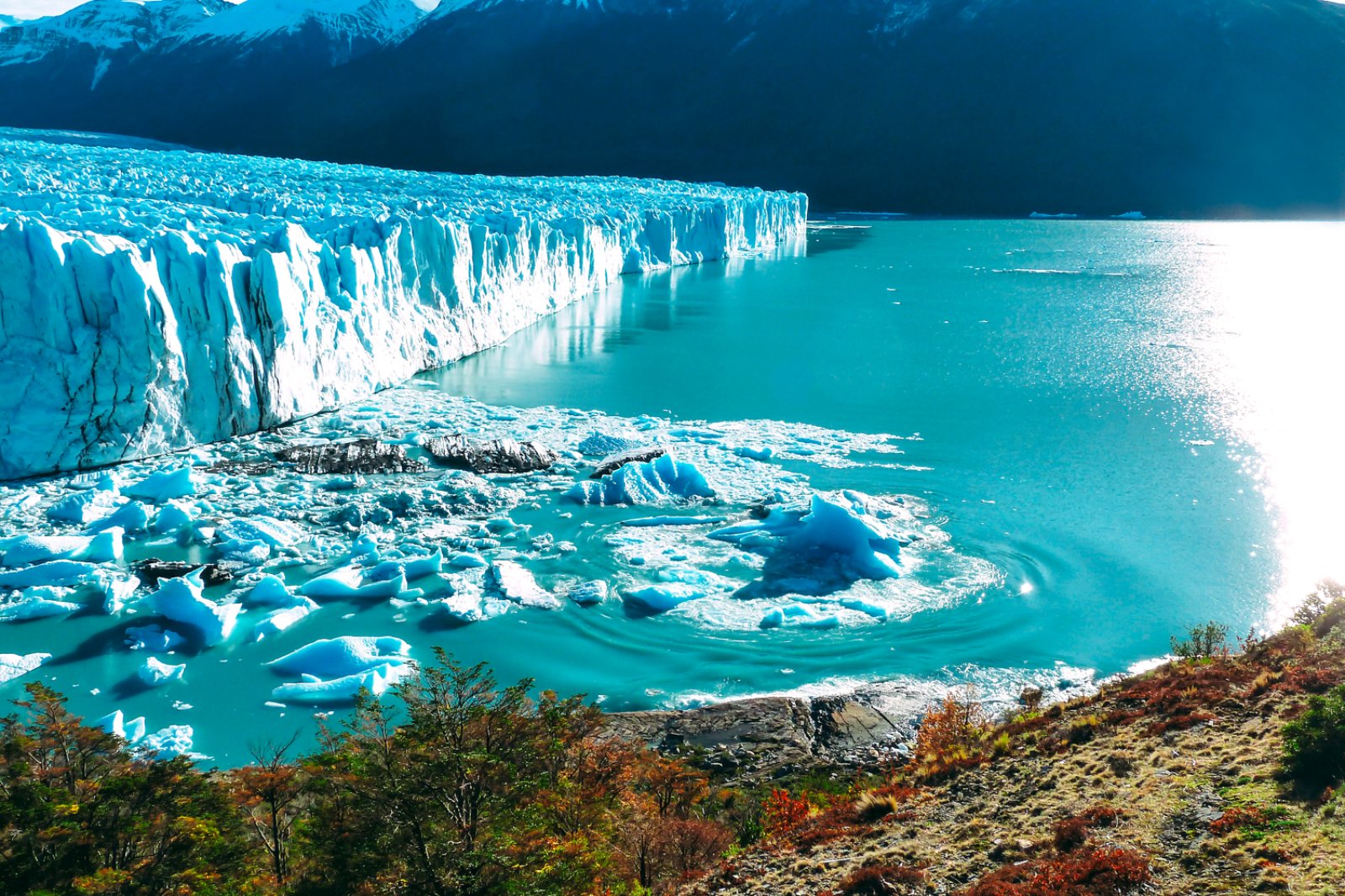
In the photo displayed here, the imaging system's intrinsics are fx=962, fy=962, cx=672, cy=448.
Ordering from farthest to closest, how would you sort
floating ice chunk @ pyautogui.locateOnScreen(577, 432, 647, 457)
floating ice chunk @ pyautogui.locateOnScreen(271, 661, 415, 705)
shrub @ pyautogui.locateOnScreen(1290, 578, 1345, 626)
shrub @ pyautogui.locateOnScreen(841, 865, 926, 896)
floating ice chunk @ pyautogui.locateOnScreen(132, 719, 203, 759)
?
floating ice chunk @ pyautogui.locateOnScreen(577, 432, 647, 457), shrub @ pyautogui.locateOnScreen(1290, 578, 1345, 626), floating ice chunk @ pyautogui.locateOnScreen(271, 661, 415, 705), floating ice chunk @ pyautogui.locateOnScreen(132, 719, 203, 759), shrub @ pyautogui.locateOnScreen(841, 865, 926, 896)

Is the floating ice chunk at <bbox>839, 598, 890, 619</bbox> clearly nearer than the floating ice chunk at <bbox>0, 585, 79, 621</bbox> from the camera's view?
No

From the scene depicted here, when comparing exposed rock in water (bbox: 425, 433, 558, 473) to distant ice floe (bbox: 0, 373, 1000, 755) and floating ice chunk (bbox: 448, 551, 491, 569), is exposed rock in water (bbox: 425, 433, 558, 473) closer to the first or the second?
distant ice floe (bbox: 0, 373, 1000, 755)


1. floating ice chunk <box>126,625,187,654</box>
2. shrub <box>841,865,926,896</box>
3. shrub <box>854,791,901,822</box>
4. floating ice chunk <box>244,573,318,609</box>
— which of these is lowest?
floating ice chunk <box>126,625,187,654</box>

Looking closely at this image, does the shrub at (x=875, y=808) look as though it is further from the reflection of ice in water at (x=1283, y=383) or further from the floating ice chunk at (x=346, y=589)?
the reflection of ice in water at (x=1283, y=383)

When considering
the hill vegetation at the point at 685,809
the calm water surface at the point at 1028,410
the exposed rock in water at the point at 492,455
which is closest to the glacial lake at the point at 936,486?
the calm water surface at the point at 1028,410

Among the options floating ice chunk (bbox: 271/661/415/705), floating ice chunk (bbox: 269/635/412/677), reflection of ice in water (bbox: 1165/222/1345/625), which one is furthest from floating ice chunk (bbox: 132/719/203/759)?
reflection of ice in water (bbox: 1165/222/1345/625)

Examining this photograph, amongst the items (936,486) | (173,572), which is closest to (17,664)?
(173,572)

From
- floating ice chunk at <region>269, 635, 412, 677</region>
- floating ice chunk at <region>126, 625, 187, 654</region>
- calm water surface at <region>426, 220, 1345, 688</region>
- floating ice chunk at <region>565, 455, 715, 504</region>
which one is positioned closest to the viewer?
floating ice chunk at <region>269, 635, 412, 677</region>
